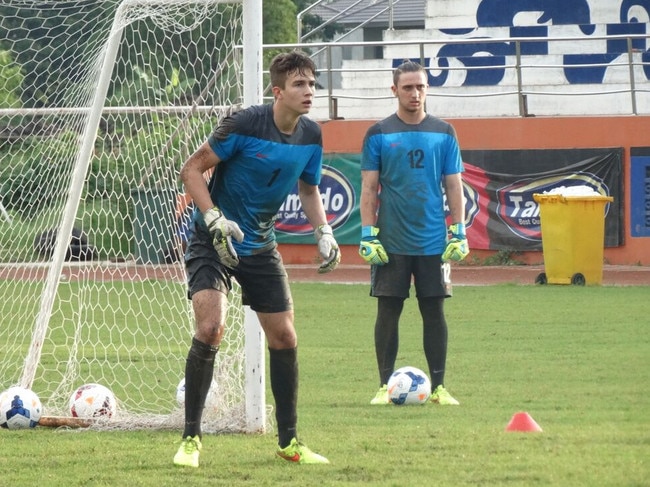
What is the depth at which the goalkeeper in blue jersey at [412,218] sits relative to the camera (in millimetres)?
8562

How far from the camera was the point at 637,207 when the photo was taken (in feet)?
67.3

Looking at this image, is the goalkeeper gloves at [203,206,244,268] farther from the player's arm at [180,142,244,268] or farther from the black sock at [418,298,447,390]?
the black sock at [418,298,447,390]

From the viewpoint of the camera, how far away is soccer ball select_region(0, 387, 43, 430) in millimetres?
7809

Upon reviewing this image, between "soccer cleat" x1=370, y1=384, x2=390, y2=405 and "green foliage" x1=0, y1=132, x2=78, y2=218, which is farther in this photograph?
"green foliage" x1=0, y1=132, x2=78, y2=218

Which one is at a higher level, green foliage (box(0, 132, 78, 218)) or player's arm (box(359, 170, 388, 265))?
green foliage (box(0, 132, 78, 218))

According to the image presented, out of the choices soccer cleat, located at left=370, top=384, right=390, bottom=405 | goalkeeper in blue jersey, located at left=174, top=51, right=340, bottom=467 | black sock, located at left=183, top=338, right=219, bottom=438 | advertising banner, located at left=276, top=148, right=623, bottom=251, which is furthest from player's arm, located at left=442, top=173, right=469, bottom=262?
advertising banner, located at left=276, top=148, right=623, bottom=251

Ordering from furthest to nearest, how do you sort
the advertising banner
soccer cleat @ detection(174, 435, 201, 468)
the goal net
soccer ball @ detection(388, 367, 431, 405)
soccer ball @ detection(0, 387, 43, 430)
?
the advertising banner
soccer ball @ detection(388, 367, 431, 405)
the goal net
soccer ball @ detection(0, 387, 43, 430)
soccer cleat @ detection(174, 435, 201, 468)

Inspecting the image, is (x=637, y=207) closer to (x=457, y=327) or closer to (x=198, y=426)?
(x=457, y=327)

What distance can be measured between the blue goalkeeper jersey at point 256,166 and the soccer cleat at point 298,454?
99 centimetres

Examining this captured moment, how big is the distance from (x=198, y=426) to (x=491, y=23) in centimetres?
2300

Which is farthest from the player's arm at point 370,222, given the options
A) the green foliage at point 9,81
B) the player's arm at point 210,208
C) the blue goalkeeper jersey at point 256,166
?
the green foliage at point 9,81

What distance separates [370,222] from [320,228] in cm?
195

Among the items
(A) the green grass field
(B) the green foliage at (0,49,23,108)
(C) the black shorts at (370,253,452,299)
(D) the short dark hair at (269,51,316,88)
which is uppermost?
(B) the green foliage at (0,49,23,108)

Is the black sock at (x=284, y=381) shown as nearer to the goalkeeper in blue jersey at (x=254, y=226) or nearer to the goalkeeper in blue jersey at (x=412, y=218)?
the goalkeeper in blue jersey at (x=254, y=226)
